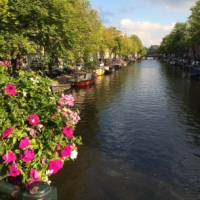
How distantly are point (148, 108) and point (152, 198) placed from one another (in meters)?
17.9

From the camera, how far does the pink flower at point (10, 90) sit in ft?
20.0

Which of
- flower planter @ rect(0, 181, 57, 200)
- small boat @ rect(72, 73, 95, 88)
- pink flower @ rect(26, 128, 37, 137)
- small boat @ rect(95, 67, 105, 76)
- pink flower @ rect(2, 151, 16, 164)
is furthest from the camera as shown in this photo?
small boat @ rect(95, 67, 105, 76)

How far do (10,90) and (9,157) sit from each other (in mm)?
1386

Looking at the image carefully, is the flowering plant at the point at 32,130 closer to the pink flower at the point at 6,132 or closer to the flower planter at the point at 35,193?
the pink flower at the point at 6,132

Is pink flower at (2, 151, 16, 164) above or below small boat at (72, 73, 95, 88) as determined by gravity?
above

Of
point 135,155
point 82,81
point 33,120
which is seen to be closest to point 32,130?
point 33,120

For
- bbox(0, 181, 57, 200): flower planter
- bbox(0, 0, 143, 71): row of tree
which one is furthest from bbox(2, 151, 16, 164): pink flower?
bbox(0, 0, 143, 71): row of tree

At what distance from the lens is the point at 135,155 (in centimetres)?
1583

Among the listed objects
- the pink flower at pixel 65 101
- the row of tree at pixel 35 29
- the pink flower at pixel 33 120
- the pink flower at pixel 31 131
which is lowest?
the pink flower at pixel 31 131

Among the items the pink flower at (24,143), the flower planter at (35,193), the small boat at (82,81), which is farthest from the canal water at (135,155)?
the small boat at (82,81)

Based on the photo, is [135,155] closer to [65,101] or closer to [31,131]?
[65,101]

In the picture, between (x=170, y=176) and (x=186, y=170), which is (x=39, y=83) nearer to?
(x=170, y=176)

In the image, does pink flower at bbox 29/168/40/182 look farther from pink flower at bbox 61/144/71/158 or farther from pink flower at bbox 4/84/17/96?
pink flower at bbox 4/84/17/96

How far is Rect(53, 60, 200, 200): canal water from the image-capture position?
468 inches
